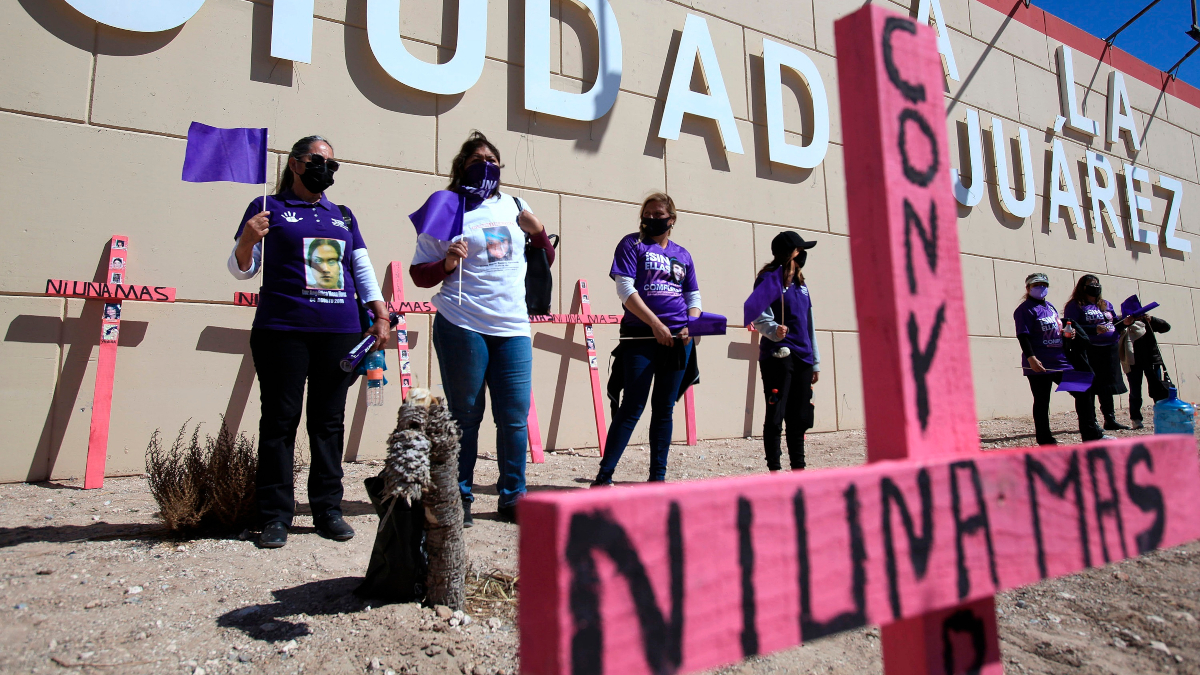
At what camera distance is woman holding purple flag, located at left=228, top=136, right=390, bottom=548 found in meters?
2.59

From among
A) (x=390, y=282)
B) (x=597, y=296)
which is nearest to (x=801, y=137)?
(x=597, y=296)

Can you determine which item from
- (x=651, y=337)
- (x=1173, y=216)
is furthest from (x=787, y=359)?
(x=1173, y=216)

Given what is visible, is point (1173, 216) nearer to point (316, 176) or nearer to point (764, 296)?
point (764, 296)

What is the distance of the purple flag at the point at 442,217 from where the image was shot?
270 cm

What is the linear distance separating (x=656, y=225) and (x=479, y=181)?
3.28 feet

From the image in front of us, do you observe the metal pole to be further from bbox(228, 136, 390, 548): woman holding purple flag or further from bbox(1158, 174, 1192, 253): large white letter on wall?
bbox(228, 136, 390, 548): woman holding purple flag

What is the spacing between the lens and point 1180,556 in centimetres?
283

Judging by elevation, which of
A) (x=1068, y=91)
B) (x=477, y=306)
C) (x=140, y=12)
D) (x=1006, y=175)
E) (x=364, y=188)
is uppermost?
(x=1068, y=91)

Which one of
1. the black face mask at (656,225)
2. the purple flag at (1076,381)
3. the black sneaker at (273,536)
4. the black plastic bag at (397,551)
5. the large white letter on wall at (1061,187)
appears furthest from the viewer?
the large white letter on wall at (1061,187)

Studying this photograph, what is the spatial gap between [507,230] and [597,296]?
2.52 meters

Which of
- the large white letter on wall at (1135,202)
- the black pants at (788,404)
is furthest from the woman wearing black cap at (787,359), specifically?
the large white letter on wall at (1135,202)

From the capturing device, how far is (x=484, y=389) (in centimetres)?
278

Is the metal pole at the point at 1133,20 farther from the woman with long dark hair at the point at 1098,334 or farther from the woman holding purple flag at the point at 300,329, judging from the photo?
the woman holding purple flag at the point at 300,329

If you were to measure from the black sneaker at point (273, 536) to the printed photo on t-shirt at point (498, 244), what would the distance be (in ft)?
4.21
